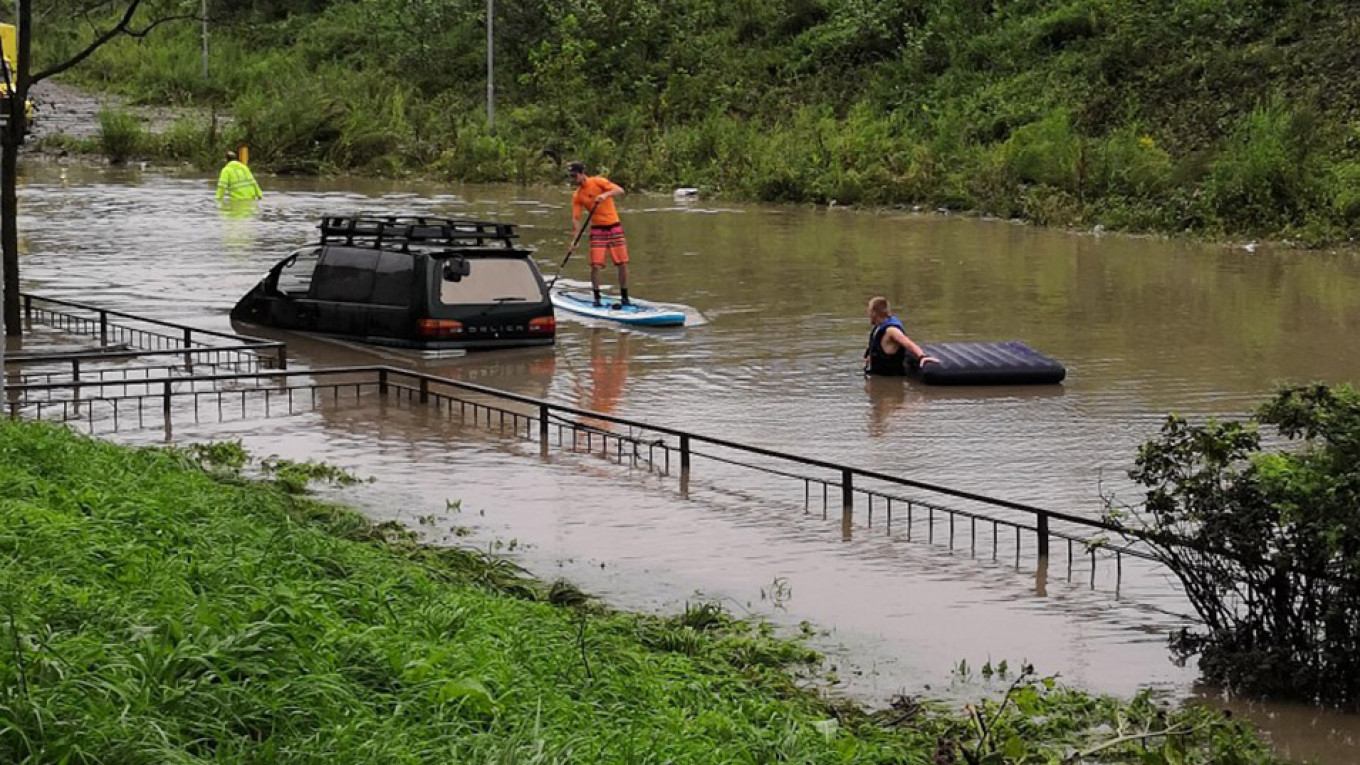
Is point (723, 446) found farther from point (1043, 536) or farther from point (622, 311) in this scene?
point (622, 311)

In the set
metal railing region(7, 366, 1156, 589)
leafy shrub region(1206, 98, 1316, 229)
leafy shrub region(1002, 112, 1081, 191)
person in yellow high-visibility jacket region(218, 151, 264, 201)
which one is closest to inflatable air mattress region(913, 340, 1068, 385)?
metal railing region(7, 366, 1156, 589)

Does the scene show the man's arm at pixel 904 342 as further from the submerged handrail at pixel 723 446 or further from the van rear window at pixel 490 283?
the van rear window at pixel 490 283

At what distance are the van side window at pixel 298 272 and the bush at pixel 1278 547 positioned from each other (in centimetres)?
1420

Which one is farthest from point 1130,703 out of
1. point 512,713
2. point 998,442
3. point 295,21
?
point 295,21

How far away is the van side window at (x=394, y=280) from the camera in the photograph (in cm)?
2141

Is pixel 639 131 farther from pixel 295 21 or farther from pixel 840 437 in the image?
pixel 840 437

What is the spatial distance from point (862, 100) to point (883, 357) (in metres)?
31.0

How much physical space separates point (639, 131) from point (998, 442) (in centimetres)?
3604

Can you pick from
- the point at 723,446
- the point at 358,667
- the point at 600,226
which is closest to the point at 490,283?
the point at 600,226

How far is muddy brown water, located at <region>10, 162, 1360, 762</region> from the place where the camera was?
11.3 m

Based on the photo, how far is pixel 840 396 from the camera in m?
19.0

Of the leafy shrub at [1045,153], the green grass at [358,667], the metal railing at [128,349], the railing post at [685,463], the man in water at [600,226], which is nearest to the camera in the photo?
the green grass at [358,667]

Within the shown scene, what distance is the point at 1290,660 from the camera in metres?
9.88

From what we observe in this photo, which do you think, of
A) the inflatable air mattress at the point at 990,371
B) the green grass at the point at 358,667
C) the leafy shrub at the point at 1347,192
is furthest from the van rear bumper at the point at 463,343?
the leafy shrub at the point at 1347,192
